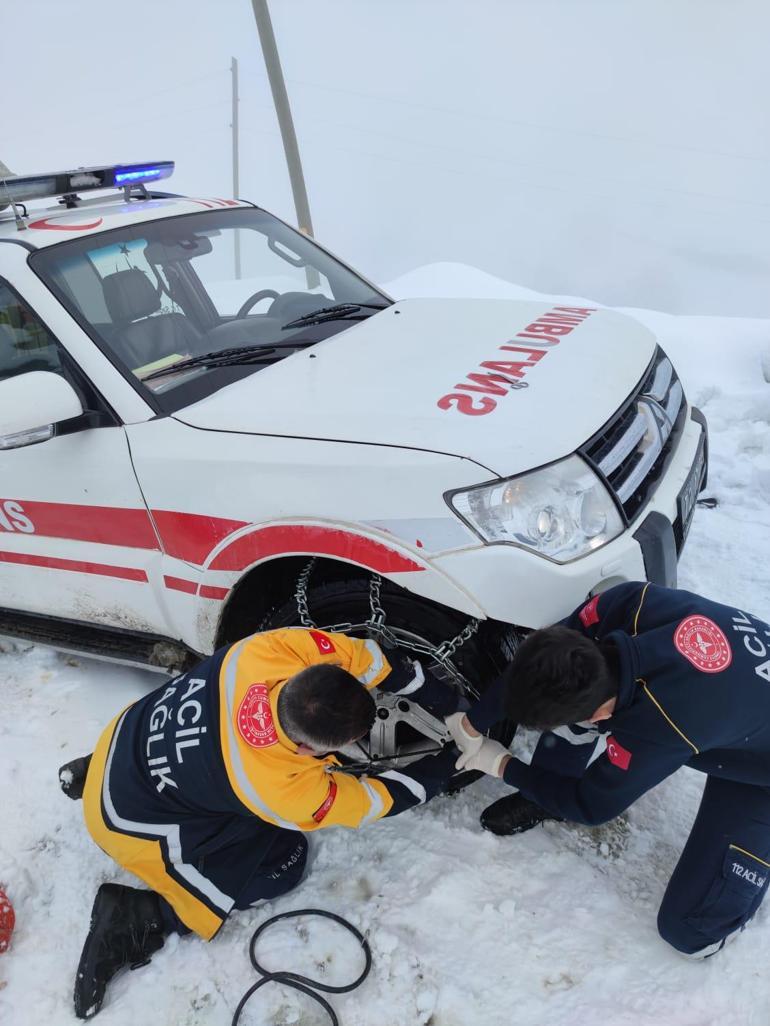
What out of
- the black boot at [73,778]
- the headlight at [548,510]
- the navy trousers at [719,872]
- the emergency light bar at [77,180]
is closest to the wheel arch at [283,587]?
the headlight at [548,510]

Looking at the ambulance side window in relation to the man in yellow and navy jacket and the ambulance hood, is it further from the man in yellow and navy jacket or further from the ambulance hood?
the man in yellow and navy jacket

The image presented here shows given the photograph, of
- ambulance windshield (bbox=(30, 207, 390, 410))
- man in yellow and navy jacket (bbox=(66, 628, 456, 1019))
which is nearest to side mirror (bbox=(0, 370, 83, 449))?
ambulance windshield (bbox=(30, 207, 390, 410))

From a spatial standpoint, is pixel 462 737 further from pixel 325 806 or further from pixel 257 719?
pixel 257 719

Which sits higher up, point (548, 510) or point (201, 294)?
point (201, 294)

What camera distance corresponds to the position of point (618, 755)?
171cm

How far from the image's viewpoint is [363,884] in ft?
6.68

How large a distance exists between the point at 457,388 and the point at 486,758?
3.35ft

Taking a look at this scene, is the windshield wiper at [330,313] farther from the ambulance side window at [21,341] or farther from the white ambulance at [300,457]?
the ambulance side window at [21,341]

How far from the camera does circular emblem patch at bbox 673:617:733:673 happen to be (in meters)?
1.65

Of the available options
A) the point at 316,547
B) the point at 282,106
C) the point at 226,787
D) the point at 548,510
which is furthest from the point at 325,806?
the point at 282,106

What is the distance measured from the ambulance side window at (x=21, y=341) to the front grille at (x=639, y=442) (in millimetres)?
1622

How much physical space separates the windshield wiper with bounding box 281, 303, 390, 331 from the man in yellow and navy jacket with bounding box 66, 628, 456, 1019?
123 cm

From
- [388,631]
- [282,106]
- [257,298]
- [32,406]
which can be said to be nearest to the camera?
[32,406]

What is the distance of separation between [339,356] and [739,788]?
1.66 meters
